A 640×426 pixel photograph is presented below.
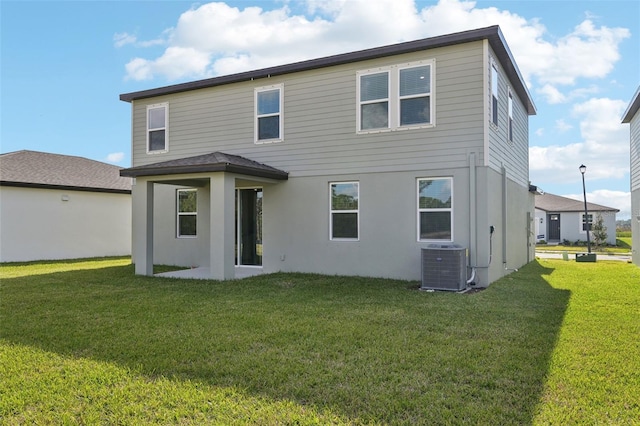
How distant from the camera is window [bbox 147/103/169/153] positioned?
12.9 m

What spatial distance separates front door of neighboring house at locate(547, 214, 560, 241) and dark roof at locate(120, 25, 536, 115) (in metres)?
20.4

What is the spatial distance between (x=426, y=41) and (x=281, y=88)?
3.75 m

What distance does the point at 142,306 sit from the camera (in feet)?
22.7

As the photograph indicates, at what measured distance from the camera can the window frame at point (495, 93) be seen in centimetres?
948

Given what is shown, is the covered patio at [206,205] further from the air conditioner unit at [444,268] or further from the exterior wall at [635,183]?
the exterior wall at [635,183]

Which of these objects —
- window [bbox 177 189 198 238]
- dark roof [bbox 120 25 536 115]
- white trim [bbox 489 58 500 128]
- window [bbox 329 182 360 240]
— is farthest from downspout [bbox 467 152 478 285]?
window [bbox 177 189 198 238]

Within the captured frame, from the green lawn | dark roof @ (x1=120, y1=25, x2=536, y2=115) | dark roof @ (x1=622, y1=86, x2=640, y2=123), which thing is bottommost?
the green lawn

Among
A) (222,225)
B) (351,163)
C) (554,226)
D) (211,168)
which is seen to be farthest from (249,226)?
(554,226)

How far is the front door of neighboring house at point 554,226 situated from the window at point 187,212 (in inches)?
1059

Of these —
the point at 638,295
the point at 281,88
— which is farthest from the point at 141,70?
the point at 638,295

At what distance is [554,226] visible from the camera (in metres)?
30.9

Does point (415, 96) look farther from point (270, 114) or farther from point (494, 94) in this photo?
point (270, 114)

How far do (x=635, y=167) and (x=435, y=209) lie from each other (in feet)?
29.0

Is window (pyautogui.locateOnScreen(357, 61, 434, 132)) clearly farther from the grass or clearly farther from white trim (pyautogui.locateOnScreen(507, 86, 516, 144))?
the grass
